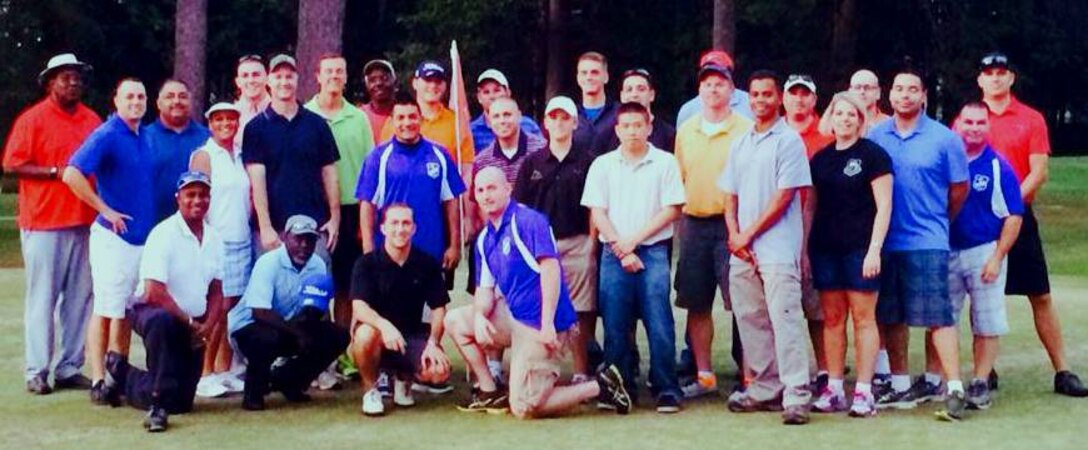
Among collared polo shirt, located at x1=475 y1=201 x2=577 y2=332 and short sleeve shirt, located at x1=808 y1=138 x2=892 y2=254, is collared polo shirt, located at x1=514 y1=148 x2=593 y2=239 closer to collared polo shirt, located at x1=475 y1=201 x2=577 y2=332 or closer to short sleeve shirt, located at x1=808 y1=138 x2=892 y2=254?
collared polo shirt, located at x1=475 y1=201 x2=577 y2=332

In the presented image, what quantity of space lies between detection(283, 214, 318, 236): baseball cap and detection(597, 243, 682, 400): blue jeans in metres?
1.59

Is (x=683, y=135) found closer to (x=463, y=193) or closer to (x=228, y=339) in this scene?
(x=463, y=193)

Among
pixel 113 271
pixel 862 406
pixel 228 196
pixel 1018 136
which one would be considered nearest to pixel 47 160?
pixel 113 271

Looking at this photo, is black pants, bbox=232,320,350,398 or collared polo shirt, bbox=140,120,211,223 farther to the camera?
collared polo shirt, bbox=140,120,211,223

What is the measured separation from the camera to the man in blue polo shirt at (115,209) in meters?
8.30

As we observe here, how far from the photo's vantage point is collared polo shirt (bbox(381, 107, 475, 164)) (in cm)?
921

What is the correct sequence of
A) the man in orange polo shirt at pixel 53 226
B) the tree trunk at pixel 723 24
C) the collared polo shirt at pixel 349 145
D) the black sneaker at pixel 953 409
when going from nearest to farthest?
the black sneaker at pixel 953 409
the man in orange polo shirt at pixel 53 226
the collared polo shirt at pixel 349 145
the tree trunk at pixel 723 24

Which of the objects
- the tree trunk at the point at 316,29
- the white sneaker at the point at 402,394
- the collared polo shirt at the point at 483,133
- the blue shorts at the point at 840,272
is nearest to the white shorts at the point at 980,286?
the blue shorts at the point at 840,272

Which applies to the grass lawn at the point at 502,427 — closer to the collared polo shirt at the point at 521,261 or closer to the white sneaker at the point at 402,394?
the white sneaker at the point at 402,394

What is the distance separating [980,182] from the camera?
826 cm

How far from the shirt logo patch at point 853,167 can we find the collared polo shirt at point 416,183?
2.22m

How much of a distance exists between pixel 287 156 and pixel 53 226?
1507 mm

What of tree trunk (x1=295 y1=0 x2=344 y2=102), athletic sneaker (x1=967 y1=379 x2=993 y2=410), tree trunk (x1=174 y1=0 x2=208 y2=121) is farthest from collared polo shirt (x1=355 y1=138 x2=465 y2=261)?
tree trunk (x1=174 y1=0 x2=208 y2=121)

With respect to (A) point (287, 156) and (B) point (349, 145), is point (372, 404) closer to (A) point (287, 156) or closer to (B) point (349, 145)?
(A) point (287, 156)
